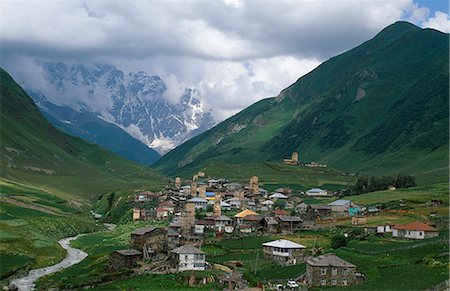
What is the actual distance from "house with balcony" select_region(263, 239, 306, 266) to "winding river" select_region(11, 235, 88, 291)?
3119cm

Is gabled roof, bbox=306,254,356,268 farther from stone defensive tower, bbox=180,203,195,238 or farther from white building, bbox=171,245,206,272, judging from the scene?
stone defensive tower, bbox=180,203,195,238

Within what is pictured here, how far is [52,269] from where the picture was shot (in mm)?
90750

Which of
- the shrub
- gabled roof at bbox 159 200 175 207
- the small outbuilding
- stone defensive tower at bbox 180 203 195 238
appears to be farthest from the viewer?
gabled roof at bbox 159 200 175 207

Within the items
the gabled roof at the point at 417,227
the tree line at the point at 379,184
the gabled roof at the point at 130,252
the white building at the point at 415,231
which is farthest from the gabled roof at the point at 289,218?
the tree line at the point at 379,184

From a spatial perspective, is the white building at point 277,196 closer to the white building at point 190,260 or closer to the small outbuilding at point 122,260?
the small outbuilding at point 122,260

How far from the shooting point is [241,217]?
119438mm

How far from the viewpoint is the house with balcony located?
266 ft

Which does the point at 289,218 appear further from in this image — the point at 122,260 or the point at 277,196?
the point at 277,196

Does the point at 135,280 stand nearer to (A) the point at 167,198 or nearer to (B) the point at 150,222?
(B) the point at 150,222

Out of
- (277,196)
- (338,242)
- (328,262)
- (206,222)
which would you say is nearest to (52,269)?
(206,222)

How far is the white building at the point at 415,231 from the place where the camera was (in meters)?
88.3

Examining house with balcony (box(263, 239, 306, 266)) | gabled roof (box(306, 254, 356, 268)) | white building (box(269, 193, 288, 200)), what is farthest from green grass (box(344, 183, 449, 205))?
gabled roof (box(306, 254, 356, 268))

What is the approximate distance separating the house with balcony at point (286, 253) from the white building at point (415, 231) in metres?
16.9

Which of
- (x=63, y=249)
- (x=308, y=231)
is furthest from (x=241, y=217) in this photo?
(x=63, y=249)
